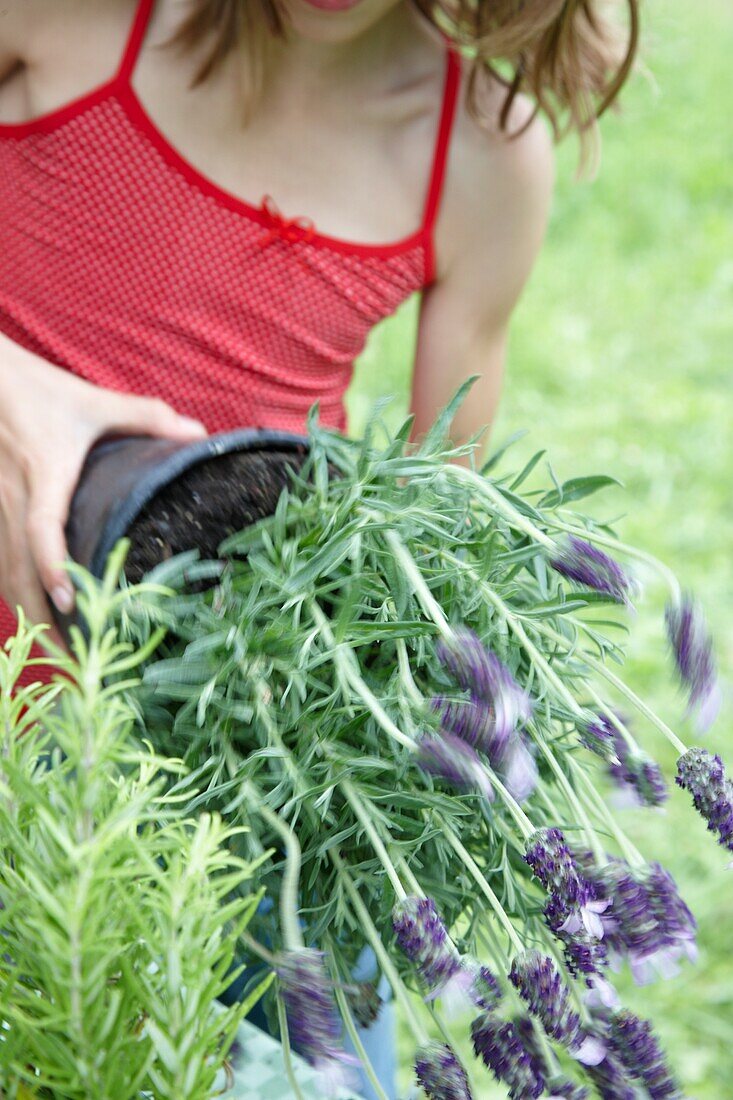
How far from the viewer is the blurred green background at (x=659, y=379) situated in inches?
76.0

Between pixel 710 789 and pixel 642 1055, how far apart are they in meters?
0.12

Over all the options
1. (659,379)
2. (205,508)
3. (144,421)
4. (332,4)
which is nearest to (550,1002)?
(205,508)

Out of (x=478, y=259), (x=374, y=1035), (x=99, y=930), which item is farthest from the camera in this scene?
(x=478, y=259)

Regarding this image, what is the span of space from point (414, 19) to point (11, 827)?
42.3 inches

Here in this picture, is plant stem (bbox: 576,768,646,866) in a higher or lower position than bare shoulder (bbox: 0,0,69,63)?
lower

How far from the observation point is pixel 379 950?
549mm

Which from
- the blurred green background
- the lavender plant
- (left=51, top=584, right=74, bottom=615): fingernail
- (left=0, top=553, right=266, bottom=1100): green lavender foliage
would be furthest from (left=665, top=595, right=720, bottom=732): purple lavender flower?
the blurred green background

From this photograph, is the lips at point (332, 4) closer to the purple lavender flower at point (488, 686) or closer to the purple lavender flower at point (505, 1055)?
the purple lavender flower at point (488, 686)

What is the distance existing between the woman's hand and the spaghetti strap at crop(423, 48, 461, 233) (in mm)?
538

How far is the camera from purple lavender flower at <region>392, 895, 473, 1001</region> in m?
0.49

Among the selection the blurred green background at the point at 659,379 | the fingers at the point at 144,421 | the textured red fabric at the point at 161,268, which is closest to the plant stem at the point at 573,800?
the fingers at the point at 144,421

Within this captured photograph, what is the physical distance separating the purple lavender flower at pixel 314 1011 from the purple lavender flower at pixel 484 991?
60 mm

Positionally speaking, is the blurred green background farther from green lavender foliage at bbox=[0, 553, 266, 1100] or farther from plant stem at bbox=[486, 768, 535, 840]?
green lavender foliage at bbox=[0, 553, 266, 1100]

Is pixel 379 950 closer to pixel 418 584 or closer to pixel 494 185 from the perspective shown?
pixel 418 584
